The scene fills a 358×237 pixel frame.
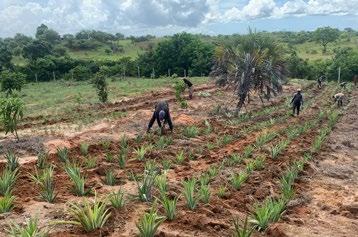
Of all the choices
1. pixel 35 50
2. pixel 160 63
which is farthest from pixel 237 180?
pixel 35 50

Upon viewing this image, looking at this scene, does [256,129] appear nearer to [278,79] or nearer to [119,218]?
[278,79]

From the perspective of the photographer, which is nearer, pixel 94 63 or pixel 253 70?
pixel 253 70

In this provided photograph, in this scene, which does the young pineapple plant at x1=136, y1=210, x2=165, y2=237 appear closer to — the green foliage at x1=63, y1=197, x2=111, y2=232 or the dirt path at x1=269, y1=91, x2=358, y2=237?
the green foliage at x1=63, y1=197, x2=111, y2=232

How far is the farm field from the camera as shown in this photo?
718 centimetres

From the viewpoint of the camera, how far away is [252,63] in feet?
70.1

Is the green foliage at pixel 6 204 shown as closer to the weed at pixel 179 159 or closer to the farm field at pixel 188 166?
the farm field at pixel 188 166

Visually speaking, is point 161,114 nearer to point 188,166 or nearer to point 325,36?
point 188,166

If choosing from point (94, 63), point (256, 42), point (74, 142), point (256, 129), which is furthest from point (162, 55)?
point (74, 142)

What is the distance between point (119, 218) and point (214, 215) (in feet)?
4.75

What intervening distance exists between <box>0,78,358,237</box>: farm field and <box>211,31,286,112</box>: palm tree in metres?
1.45

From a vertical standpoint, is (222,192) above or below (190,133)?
above

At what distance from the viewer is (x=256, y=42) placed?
71.7ft

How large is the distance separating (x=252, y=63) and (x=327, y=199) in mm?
12404

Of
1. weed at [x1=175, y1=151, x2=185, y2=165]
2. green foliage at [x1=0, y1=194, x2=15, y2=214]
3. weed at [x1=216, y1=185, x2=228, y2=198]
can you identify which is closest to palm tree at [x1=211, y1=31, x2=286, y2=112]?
weed at [x1=175, y1=151, x2=185, y2=165]
